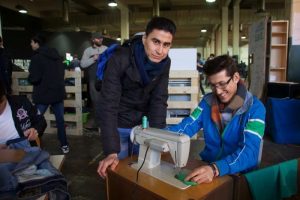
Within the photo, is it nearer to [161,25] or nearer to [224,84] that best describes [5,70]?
[161,25]

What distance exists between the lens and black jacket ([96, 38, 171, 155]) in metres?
1.49

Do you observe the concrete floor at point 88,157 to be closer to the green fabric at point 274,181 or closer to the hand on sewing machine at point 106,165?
the hand on sewing machine at point 106,165

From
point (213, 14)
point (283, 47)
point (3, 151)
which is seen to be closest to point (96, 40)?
point (3, 151)

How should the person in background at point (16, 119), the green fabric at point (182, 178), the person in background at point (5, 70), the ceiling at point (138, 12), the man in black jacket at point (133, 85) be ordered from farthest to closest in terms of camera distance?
the ceiling at point (138, 12), the person in background at point (5, 70), the person in background at point (16, 119), the man in black jacket at point (133, 85), the green fabric at point (182, 178)

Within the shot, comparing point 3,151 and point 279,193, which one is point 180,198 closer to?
point 279,193

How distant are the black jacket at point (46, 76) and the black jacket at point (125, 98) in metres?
2.26

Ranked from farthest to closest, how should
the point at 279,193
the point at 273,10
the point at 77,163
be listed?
the point at 273,10 < the point at 77,163 < the point at 279,193

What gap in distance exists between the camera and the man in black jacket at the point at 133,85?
1451 millimetres

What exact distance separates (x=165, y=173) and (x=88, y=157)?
103 inches

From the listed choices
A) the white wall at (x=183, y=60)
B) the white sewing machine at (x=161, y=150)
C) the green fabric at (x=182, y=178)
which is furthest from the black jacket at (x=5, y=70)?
the green fabric at (x=182, y=178)

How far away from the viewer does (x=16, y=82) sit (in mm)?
4840

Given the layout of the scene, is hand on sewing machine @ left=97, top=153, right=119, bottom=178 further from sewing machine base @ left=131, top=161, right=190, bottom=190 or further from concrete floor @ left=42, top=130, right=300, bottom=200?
concrete floor @ left=42, top=130, right=300, bottom=200

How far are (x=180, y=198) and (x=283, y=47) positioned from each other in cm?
615

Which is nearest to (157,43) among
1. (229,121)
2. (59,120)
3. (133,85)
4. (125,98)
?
(133,85)
